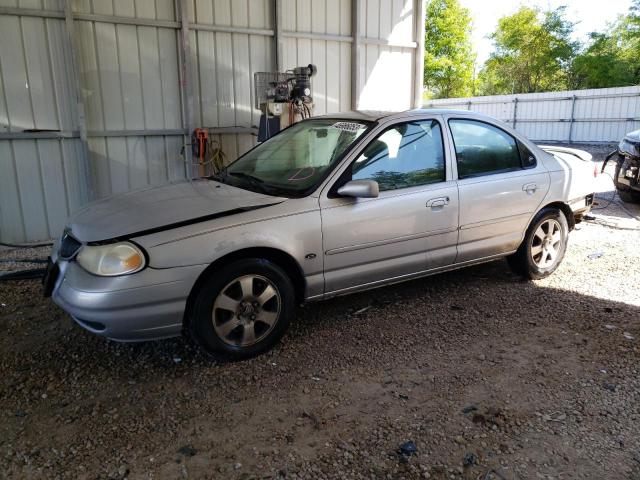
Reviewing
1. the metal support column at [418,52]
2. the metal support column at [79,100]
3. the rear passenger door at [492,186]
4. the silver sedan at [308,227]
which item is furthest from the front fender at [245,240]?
the metal support column at [418,52]

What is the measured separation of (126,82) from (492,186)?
4.79 metres

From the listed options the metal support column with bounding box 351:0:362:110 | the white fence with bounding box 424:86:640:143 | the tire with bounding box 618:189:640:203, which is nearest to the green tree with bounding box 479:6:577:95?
the white fence with bounding box 424:86:640:143

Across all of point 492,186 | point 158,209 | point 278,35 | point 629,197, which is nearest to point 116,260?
point 158,209

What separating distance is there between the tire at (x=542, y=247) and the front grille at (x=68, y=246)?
12.2ft

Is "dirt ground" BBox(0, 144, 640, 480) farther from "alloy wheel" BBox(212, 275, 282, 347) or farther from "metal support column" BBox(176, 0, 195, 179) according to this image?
"metal support column" BBox(176, 0, 195, 179)

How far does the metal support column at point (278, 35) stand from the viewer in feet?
24.6

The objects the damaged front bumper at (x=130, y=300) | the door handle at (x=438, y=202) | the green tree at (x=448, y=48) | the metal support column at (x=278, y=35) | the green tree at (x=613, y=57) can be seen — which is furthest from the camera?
the green tree at (x=448, y=48)

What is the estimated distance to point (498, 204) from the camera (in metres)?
4.43

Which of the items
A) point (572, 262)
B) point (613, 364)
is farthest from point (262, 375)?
point (572, 262)

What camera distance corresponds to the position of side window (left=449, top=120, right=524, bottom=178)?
4309mm

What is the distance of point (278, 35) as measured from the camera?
24.8ft

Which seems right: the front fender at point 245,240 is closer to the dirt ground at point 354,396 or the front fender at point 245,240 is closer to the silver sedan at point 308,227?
the silver sedan at point 308,227

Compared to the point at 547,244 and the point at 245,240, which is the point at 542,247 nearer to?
the point at 547,244

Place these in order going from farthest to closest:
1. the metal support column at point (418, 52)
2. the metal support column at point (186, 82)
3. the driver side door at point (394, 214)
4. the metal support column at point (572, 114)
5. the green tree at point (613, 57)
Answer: the green tree at point (613, 57), the metal support column at point (572, 114), the metal support column at point (418, 52), the metal support column at point (186, 82), the driver side door at point (394, 214)
